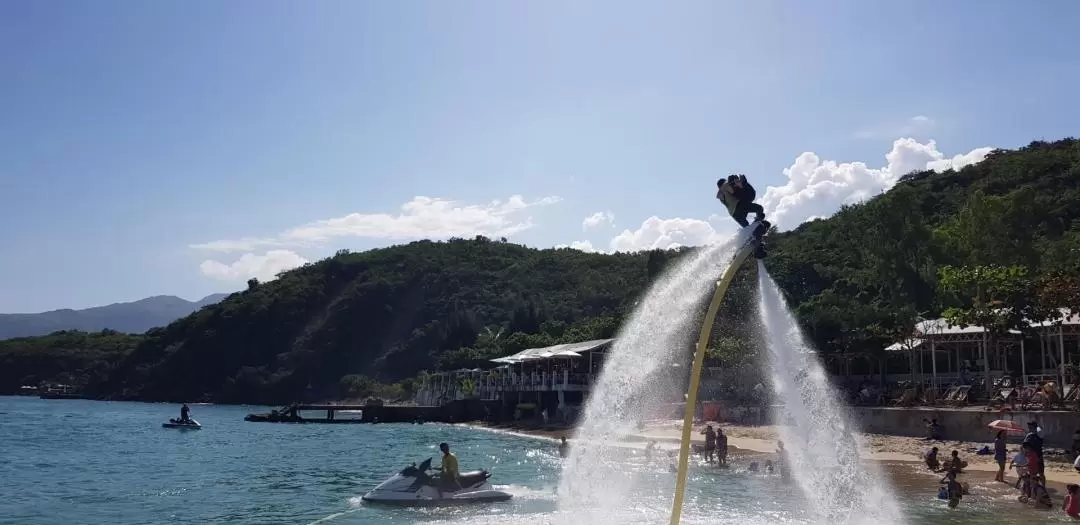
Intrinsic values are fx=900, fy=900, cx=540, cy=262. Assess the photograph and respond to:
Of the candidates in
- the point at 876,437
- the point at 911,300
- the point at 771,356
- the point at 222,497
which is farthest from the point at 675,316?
the point at 911,300

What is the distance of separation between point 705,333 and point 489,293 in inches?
5358

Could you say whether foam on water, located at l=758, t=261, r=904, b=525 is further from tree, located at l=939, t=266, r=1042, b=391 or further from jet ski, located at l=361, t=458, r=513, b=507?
tree, located at l=939, t=266, r=1042, b=391

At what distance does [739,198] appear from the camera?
29.6ft

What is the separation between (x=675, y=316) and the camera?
11000mm

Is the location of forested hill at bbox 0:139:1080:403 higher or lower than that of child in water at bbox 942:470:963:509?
higher

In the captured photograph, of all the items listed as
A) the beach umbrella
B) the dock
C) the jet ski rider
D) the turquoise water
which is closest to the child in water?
the turquoise water

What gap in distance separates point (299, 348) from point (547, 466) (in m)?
109

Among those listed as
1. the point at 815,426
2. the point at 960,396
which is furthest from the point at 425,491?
the point at 960,396

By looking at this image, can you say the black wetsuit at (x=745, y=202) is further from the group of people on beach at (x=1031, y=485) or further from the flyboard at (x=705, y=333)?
the group of people on beach at (x=1031, y=485)

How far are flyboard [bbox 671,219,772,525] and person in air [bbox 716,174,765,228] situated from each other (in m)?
0.19

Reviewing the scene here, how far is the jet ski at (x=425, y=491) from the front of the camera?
23656 millimetres

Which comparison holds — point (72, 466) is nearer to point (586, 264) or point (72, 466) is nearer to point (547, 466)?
point (547, 466)

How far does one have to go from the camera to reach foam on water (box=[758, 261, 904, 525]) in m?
10.1

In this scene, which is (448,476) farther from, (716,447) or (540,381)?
(540,381)
